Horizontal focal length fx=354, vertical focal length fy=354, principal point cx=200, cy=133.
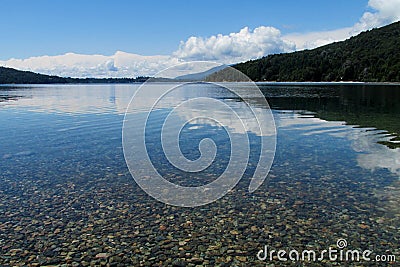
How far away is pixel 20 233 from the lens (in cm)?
1030

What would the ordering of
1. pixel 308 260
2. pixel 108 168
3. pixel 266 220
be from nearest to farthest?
1. pixel 308 260
2. pixel 266 220
3. pixel 108 168

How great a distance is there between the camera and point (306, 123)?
3322 centimetres

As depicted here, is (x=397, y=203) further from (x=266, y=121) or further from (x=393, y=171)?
(x=266, y=121)

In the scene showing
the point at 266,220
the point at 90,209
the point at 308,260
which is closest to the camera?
the point at 308,260

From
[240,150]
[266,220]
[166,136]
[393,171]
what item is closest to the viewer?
[266,220]

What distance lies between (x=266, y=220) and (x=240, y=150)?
10278 millimetres

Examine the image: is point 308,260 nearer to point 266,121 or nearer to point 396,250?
point 396,250

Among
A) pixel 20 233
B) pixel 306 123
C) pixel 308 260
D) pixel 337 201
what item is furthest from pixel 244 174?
pixel 306 123

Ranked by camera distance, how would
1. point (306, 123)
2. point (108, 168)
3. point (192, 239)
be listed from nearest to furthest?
point (192, 239) → point (108, 168) → point (306, 123)

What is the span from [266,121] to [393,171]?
19.3m

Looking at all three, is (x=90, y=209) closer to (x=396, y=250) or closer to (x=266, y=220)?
(x=266, y=220)

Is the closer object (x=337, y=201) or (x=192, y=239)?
(x=192, y=239)

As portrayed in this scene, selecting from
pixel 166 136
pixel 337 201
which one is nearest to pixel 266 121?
pixel 166 136

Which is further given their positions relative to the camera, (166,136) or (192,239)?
(166,136)
